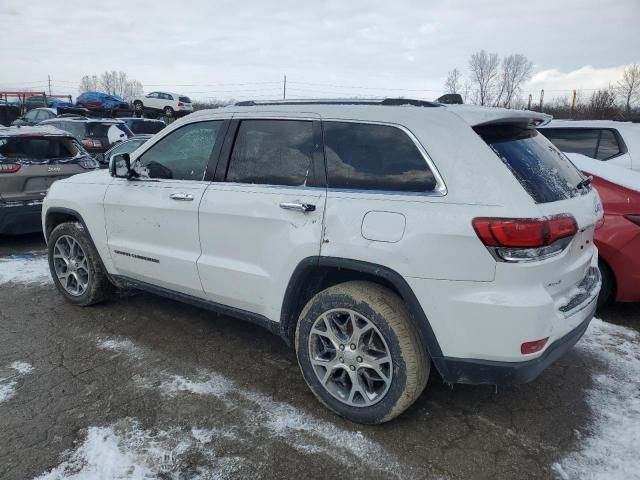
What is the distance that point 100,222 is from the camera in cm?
425

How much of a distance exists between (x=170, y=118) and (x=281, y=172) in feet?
102

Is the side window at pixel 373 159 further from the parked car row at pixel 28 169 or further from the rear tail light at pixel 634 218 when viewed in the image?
the parked car row at pixel 28 169

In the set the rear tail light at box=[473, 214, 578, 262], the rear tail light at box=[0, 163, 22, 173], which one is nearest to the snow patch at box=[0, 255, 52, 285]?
the rear tail light at box=[0, 163, 22, 173]

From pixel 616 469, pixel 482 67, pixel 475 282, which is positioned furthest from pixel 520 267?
pixel 482 67

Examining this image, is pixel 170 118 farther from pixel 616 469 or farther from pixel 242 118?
pixel 616 469

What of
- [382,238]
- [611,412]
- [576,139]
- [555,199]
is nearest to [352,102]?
[382,238]

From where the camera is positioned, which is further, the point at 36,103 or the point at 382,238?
Result: the point at 36,103

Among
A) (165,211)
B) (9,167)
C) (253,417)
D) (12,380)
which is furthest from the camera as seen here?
(9,167)

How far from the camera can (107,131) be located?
40.8ft

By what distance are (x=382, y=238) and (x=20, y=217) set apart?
5.52 metres

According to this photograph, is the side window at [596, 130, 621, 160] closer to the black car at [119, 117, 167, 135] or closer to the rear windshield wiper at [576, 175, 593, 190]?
the rear windshield wiper at [576, 175, 593, 190]

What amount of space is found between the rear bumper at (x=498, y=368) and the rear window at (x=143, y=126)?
16180 mm

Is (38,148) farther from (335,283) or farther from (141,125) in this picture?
(141,125)

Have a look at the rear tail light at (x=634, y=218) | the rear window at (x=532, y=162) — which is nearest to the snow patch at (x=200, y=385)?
the rear window at (x=532, y=162)
